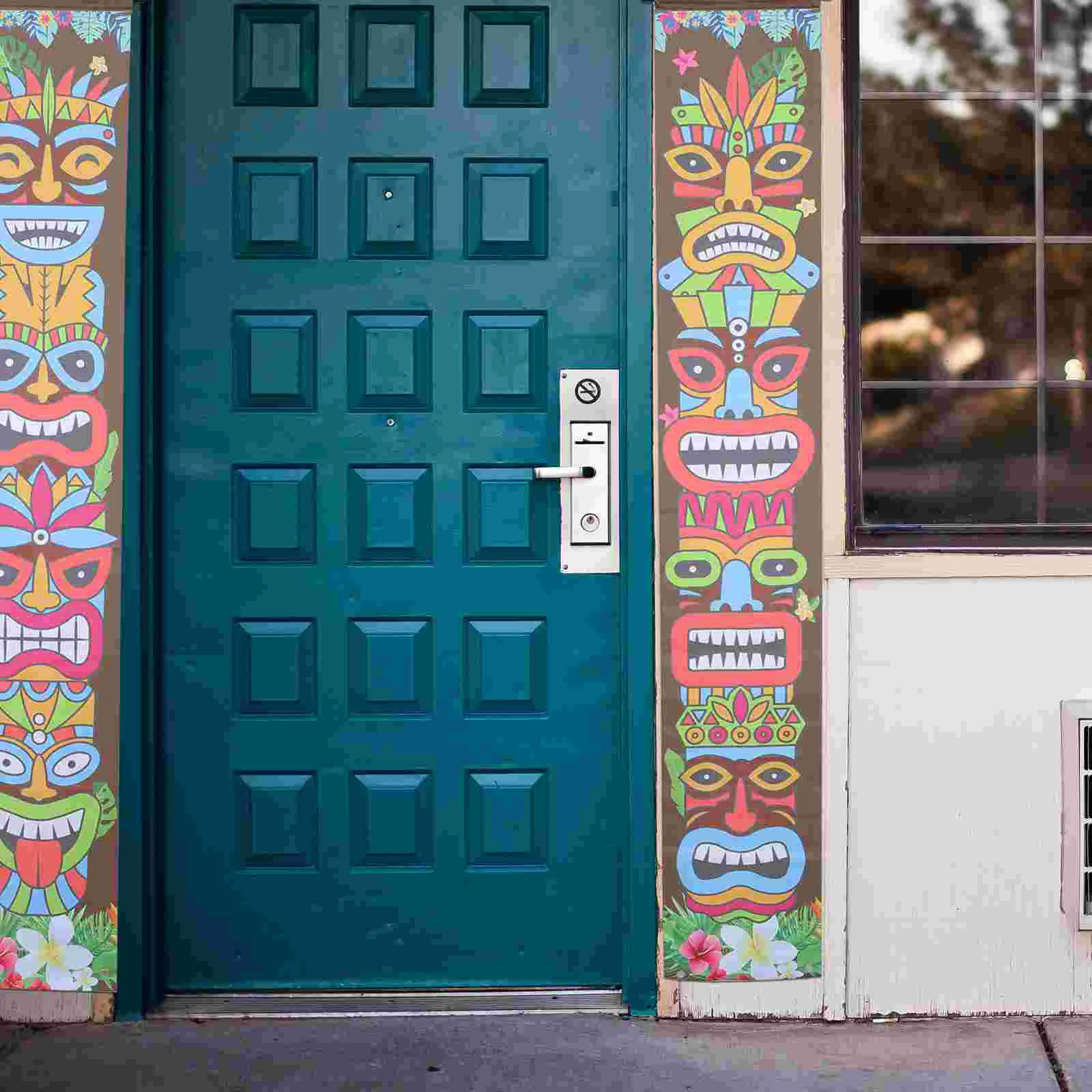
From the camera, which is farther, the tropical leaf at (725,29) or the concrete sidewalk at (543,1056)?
the tropical leaf at (725,29)

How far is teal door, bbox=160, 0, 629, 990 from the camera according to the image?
332 centimetres

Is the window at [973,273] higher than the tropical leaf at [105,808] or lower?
higher

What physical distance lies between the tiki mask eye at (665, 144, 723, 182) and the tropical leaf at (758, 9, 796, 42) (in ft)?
1.16

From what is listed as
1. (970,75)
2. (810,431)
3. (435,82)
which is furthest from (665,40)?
(810,431)

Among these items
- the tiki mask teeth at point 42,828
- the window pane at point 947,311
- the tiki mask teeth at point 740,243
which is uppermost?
the tiki mask teeth at point 740,243

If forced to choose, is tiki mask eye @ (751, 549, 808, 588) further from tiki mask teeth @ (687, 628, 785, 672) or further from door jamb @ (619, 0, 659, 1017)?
door jamb @ (619, 0, 659, 1017)

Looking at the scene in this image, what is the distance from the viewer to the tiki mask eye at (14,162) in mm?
3199

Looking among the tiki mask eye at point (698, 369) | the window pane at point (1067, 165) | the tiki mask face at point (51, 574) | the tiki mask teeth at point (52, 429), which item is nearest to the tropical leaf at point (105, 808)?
the tiki mask face at point (51, 574)

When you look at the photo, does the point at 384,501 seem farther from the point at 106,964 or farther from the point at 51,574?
the point at 106,964

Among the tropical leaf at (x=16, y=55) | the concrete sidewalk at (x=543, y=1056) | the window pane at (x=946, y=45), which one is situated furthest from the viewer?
the window pane at (x=946, y=45)

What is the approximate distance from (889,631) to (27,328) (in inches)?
96.2

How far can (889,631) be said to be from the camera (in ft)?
10.7

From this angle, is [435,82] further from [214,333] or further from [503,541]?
[503,541]

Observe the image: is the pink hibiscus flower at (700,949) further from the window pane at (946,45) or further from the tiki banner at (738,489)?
the window pane at (946,45)
